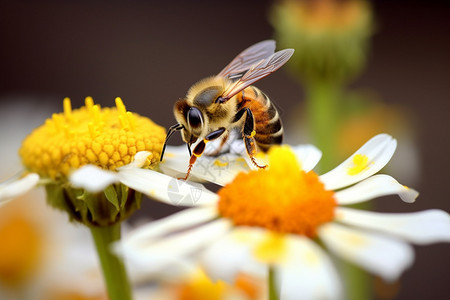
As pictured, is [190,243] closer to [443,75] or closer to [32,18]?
[32,18]

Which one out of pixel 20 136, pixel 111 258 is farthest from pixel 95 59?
pixel 111 258

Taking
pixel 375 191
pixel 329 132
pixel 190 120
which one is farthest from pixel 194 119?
pixel 329 132

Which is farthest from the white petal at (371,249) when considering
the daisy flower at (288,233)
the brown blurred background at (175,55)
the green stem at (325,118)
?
the brown blurred background at (175,55)

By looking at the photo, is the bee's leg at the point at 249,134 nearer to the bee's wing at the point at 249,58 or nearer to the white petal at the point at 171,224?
the bee's wing at the point at 249,58

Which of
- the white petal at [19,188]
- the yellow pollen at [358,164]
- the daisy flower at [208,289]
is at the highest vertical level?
the white petal at [19,188]

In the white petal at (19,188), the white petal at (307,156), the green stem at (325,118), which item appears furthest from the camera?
the green stem at (325,118)

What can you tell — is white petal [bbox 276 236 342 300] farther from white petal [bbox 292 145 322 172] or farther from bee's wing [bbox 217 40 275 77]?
bee's wing [bbox 217 40 275 77]
